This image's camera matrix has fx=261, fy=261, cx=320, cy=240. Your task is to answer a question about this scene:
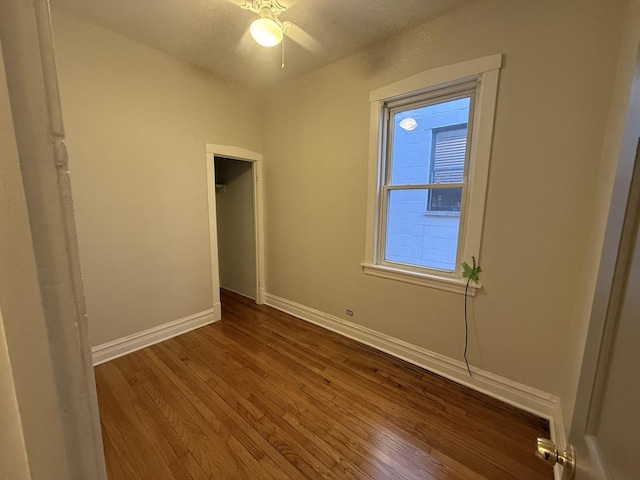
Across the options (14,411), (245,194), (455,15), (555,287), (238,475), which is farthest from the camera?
(245,194)

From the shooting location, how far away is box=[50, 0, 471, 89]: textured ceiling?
1.79 meters

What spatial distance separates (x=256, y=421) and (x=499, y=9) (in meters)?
3.02

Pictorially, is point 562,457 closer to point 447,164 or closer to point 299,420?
point 299,420

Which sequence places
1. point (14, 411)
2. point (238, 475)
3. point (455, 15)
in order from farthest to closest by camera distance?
point (455, 15) → point (238, 475) → point (14, 411)

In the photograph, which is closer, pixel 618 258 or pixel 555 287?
pixel 618 258

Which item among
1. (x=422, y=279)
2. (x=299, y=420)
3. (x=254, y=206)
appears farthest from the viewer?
(x=254, y=206)

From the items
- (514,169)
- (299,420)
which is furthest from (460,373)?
(514,169)

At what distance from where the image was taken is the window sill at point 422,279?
6.39 feet

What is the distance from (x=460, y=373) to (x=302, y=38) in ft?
9.71

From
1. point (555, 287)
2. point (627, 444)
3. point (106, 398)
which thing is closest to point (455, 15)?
point (555, 287)

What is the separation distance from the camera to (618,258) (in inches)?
20.3

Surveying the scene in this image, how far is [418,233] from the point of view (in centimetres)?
225

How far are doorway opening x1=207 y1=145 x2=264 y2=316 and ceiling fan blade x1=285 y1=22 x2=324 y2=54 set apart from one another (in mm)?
1248

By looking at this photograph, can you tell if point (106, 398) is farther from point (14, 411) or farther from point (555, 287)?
point (555, 287)
